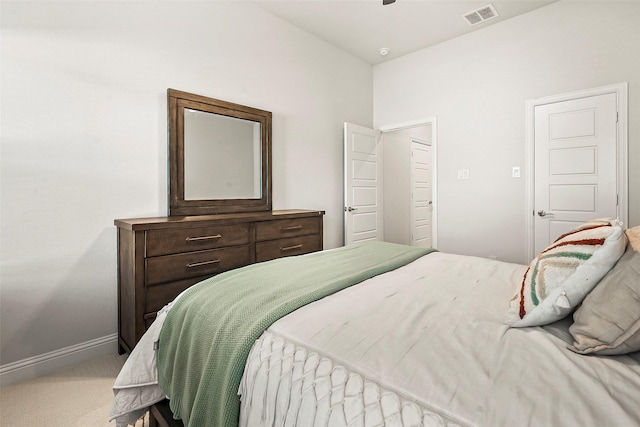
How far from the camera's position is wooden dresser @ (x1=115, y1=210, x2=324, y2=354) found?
6.66ft

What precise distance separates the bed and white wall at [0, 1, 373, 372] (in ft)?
4.19

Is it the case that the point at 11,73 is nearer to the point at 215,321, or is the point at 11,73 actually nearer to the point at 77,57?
the point at 77,57

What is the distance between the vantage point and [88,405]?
5.72 feet

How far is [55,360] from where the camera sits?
2123mm

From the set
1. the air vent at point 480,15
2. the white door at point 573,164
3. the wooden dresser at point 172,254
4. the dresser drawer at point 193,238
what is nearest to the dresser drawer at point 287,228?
the wooden dresser at point 172,254

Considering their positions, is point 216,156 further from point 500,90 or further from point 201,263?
point 500,90

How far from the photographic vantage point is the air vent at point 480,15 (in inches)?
133

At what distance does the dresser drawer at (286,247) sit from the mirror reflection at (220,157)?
2.03 ft

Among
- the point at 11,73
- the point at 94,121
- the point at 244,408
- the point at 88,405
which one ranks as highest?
the point at 11,73

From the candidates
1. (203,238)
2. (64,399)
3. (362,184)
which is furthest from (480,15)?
(64,399)

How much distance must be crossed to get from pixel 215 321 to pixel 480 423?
2.68 ft

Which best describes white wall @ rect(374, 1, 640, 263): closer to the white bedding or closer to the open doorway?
the open doorway

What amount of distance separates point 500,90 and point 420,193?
95.9 inches

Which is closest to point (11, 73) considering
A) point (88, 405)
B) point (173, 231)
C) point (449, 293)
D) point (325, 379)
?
point (173, 231)
